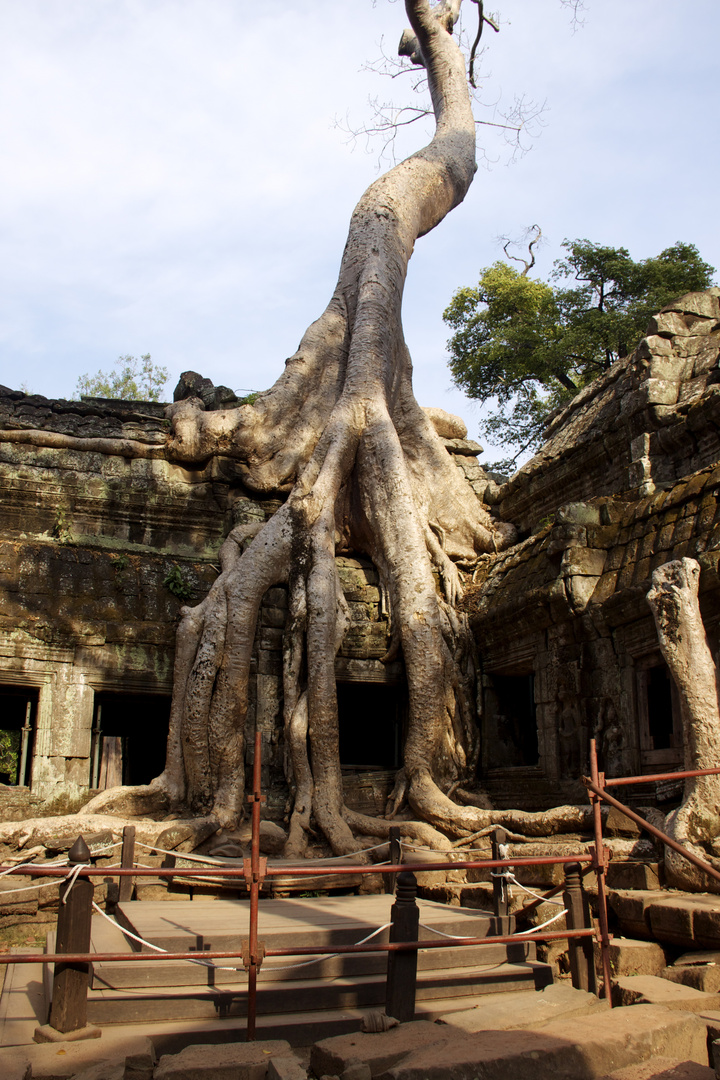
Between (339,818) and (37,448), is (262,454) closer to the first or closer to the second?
(37,448)

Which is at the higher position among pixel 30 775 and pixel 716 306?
pixel 716 306

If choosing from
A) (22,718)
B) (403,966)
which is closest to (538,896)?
(403,966)

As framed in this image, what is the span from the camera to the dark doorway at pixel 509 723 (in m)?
7.64

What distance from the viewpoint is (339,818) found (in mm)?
6559

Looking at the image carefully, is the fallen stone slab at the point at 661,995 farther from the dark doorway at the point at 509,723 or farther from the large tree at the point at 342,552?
the dark doorway at the point at 509,723

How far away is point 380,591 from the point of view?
323 inches

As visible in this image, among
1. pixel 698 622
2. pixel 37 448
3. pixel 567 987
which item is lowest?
pixel 567 987

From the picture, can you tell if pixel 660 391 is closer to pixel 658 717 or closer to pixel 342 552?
pixel 658 717

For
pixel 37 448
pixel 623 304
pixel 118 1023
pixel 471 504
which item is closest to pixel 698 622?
pixel 118 1023

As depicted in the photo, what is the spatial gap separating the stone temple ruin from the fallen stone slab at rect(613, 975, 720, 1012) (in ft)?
4.96

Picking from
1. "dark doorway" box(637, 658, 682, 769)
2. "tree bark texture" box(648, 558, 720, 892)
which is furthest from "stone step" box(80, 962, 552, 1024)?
"dark doorway" box(637, 658, 682, 769)

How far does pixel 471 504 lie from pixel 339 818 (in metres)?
3.75

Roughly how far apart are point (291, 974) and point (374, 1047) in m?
0.88

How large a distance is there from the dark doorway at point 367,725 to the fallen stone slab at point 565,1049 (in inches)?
205
